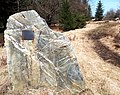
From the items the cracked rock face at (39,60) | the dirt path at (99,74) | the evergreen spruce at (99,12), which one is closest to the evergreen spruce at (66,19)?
the dirt path at (99,74)

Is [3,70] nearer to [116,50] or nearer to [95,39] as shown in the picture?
[116,50]

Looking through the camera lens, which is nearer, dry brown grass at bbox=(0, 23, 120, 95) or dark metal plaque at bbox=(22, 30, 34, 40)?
dark metal plaque at bbox=(22, 30, 34, 40)

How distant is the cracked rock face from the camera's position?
7.84 meters

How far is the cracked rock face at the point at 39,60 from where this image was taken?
7.84 m

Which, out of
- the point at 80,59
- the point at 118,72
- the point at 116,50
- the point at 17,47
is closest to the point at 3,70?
the point at 17,47

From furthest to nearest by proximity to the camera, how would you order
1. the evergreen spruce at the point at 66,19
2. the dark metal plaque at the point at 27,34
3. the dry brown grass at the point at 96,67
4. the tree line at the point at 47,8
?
the evergreen spruce at the point at 66,19 → the tree line at the point at 47,8 → the dry brown grass at the point at 96,67 → the dark metal plaque at the point at 27,34

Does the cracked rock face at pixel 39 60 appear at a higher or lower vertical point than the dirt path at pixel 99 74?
higher

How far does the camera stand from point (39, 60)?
788cm

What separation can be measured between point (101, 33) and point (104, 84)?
9.00m

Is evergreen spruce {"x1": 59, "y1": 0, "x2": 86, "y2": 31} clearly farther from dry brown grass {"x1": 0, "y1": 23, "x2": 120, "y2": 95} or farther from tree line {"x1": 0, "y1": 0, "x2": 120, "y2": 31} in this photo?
dry brown grass {"x1": 0, "y1": 23, "x2": 120, "y2": 95}

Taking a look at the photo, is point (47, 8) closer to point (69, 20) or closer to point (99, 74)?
point (69, 20)

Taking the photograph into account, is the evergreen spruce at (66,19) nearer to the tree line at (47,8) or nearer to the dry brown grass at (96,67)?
the tree line at (47,8)

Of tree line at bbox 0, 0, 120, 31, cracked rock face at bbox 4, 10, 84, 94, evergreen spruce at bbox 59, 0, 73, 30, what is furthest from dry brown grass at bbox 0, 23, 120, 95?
evergreen spruce at bbox 59, 0, 73, 30

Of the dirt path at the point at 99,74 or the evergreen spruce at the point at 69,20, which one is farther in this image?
the evergreen spruce at the point at 69,20
